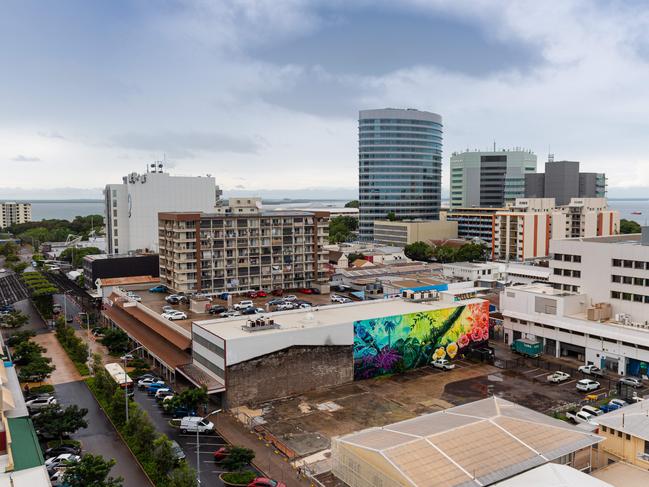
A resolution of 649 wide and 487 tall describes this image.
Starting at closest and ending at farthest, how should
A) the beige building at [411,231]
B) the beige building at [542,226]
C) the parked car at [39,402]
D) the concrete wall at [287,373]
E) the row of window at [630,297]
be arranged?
the parked car at [39,402], the concrete wall at [287,373], the row of window at [630,297], the beige building at [542,226], the beige building at [411,231]

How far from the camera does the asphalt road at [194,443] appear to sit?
36.8 meters

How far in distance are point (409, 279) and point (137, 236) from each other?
58076 millimetres

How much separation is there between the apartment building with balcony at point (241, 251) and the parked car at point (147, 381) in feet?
91.3

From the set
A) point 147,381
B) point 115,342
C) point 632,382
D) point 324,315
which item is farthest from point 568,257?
point 115,342

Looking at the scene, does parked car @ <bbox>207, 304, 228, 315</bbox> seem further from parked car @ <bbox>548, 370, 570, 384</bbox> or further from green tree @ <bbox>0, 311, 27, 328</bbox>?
parked car @ <bbox>548, 370, 570, 384</bbox>

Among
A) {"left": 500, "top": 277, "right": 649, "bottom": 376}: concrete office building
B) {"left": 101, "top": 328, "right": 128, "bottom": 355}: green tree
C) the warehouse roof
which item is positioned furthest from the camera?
{"left": 101, "top": 328, "right": 128, "bottom": 355}: green tree

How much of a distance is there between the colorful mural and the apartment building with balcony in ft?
99.5

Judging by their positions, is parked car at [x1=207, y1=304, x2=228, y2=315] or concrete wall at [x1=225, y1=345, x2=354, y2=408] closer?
concrete wall at [x1=225, y1=345, x2=354, y2=408]

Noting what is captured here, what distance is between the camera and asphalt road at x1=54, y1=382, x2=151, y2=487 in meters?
37.1

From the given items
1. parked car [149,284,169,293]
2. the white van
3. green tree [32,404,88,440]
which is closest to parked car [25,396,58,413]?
green tree [32,404,88,440]

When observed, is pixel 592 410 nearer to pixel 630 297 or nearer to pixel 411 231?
pixel 630 297

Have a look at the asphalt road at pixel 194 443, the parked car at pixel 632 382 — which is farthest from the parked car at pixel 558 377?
the asphalt road at pixel 194 443

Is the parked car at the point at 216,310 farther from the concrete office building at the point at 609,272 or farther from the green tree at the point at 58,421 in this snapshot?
the concrete office building at the point at 609,272

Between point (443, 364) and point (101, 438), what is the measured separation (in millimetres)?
33349
